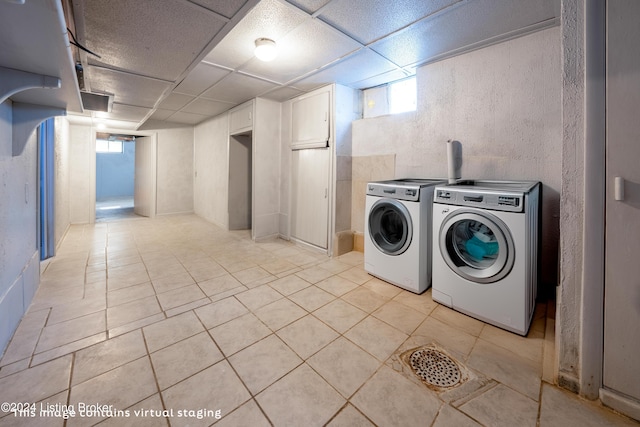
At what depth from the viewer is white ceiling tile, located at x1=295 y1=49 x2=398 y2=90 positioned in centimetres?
270

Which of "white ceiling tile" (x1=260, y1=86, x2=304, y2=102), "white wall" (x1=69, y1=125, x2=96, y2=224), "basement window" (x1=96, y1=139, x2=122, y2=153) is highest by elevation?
"basement window" (x1=96, y1=139, x2=122, y2=153)

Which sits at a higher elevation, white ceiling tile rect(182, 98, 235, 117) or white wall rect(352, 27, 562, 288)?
white ceiling tile rect(182, 98, 235, 117)

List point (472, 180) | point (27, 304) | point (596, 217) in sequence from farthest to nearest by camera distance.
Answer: point (472, 180), point (27, 304), point (596, 217)

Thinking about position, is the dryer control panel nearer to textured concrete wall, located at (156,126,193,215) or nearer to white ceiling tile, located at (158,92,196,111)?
white ceiling tile, located at (158,92,196,111)

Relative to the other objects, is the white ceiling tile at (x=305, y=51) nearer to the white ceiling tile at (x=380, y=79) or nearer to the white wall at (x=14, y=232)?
the white ceiling tile at (x=380, y=79)

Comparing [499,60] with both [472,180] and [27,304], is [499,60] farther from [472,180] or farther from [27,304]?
[27,304]

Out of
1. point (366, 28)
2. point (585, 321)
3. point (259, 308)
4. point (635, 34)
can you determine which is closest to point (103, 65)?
point (366, 28)

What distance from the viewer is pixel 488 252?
6.58ft

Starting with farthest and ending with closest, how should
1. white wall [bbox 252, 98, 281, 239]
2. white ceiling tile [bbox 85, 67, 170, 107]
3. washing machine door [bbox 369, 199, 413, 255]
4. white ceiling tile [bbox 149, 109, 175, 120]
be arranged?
1. white ceiling tile [bbox 149, 109, 175, 120]
2. white wall [bbox 252, 98, 281, 239]
3. washing machine door [bbox 369, 199, 413, 255]
4. white ceiling tile [bbox 85, 67, 170, 107]

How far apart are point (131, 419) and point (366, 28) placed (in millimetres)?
2934

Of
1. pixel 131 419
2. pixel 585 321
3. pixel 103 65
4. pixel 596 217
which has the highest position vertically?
pixel 103 65

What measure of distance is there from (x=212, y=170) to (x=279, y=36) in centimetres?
410

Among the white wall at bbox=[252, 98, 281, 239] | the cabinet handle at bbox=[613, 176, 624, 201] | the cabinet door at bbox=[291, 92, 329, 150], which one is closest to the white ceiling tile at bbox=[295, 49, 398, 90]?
the cabinet door at bbox=[291, 92, 329, 150]

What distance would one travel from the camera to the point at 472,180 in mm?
2549
